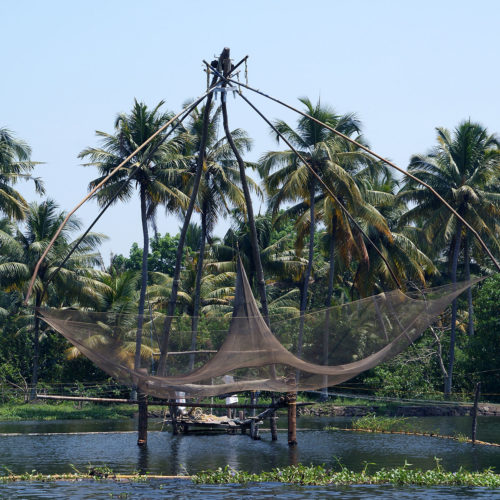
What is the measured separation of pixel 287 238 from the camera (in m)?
44.0

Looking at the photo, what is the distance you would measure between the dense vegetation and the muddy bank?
1.00 metres

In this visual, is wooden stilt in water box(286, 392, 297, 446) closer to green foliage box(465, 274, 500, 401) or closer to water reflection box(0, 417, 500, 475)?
water reflection box(0, 417, 500, 475)

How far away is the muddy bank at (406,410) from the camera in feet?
124

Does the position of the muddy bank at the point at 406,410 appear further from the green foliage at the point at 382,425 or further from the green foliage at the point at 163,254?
the green foliage at the point at 163,254

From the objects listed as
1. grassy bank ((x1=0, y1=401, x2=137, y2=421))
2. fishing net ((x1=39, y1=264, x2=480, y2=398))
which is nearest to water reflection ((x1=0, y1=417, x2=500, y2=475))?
fishing net ((x1=39, y1=264, x2=480, y2=398))

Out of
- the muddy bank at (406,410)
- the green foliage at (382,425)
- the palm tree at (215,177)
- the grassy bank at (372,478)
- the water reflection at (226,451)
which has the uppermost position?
the palm tree at (215,177)

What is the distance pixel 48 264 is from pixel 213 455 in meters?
17.5

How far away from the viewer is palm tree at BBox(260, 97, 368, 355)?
124ft

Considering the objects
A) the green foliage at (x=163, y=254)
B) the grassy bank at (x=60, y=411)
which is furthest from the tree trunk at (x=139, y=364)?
the green foliage at (x=163, y=254)

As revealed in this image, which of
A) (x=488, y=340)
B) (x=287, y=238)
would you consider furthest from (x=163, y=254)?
(x=488, y=340)

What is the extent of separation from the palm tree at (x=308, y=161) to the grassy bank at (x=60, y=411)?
9691 mm

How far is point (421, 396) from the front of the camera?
3994cm

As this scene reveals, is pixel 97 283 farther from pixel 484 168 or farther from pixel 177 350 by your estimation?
pixel 177 350

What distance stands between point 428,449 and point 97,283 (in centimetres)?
1934
